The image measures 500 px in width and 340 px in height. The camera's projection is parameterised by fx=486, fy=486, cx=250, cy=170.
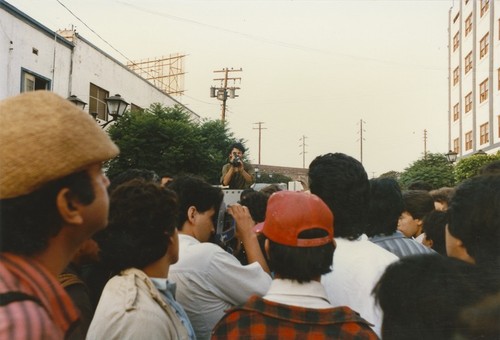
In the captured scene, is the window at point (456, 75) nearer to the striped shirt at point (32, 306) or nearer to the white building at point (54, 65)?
the white building at point (54, 65)

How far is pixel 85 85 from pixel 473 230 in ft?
64.0

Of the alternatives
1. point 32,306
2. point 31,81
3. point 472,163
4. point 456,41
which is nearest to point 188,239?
point 32,306

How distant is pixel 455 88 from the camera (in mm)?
41844

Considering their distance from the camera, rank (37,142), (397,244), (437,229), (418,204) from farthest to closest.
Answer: (418,204) < (437,229) < (397,244) < (37,142)

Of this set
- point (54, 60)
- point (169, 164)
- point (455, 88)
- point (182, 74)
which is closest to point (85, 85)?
point (54, 60)

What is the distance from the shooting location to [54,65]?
17.2m

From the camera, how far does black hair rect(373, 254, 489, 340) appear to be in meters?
1.31

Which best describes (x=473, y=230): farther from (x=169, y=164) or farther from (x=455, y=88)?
(x=455, y=88)

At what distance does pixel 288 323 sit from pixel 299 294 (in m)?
0.13

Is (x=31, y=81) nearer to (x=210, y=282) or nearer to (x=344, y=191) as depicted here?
(x=210, y=282)

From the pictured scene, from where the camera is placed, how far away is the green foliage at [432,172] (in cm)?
3190

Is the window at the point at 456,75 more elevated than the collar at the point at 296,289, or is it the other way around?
the window at the point at 456,75

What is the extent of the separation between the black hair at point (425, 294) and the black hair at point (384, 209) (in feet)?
5.06

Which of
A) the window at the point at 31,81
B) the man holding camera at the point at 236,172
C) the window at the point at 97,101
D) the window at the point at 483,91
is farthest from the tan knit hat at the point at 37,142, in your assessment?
the window at the point at 483,91
